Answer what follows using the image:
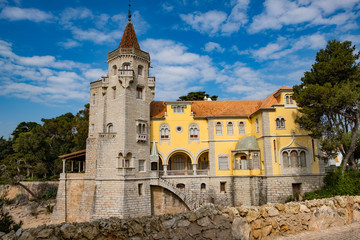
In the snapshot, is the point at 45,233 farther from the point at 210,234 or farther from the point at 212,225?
the point at 212,225

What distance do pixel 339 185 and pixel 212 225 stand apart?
15588mm

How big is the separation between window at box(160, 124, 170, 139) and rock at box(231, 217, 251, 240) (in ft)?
60.9

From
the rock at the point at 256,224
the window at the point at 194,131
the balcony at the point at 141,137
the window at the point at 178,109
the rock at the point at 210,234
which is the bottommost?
the rock at the point at 210,234

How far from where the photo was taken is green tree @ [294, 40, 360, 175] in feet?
63.6

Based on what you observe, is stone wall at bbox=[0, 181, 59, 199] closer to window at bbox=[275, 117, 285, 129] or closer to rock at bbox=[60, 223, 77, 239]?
window at bbox=[275, 117, 285, 129]

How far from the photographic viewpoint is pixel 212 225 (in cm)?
1030

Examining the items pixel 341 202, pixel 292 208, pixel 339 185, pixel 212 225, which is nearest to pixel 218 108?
pixel 339 185

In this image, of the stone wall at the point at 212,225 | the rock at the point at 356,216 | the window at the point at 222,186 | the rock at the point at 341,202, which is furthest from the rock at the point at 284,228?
the window at the point at 222,186

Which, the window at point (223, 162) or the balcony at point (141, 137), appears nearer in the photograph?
the balcony at point (141, 137)

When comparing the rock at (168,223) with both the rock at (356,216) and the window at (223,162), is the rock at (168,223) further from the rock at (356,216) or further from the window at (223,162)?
the window at (223,162)

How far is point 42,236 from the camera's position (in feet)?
27.0

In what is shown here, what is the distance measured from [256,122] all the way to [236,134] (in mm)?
2679

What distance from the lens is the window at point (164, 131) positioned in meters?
28.5

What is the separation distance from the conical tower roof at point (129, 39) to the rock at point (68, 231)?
71.2 ft
